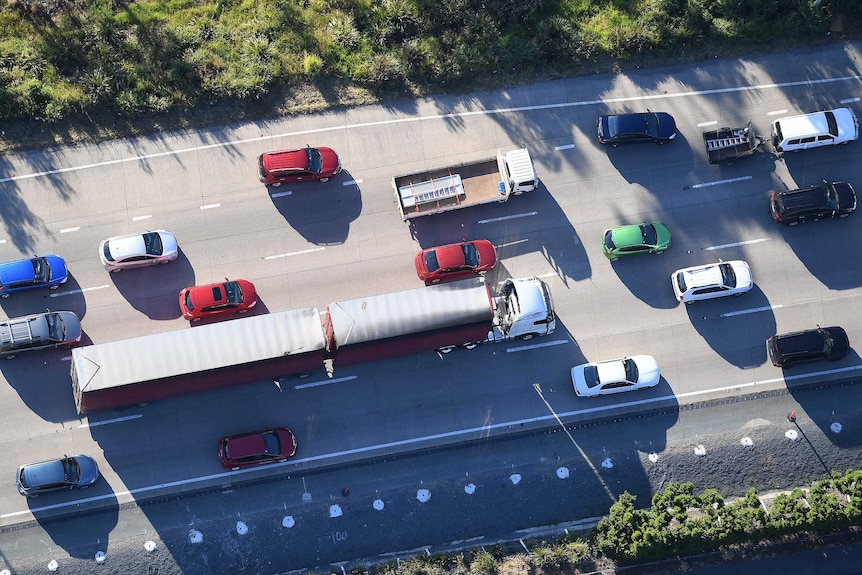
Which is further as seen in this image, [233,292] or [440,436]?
[440,436]

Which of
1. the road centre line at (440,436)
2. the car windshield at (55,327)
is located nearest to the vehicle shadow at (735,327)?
the road centre line at (440,436)

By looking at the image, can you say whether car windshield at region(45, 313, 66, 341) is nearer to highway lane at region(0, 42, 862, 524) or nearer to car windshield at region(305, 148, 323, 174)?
highway lane at region(0, 42, 862, 524)

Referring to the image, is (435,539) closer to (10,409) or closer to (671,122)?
(10,409)

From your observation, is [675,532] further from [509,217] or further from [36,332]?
[36,332]

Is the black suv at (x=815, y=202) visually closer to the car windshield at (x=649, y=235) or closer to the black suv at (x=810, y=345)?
the black suv at (x=810, y=345)

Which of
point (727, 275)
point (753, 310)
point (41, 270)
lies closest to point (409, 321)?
point (727, 275)

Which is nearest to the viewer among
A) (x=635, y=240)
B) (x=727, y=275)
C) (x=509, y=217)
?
(x=727, y=275)
